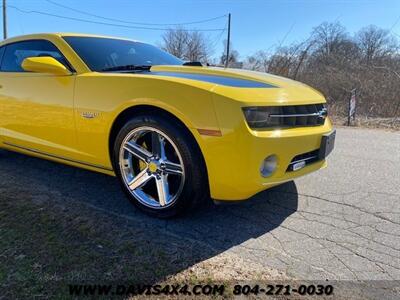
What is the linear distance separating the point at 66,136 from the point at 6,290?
159 cm

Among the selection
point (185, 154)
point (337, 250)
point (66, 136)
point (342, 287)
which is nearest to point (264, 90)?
point (185, 154)

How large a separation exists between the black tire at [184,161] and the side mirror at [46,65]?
0.86 m

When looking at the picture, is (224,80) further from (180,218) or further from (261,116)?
(180,218)

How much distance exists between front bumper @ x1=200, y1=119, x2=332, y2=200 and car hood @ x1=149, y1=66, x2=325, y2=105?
234 millimetres

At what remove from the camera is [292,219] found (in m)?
2.91

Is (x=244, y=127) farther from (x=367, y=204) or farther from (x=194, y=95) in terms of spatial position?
(x=367, y=204)

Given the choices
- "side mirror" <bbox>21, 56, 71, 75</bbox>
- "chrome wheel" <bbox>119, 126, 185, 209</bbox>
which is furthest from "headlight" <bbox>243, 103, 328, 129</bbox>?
"side mirror" <bbox>21, 56, 71, 75</bbox>

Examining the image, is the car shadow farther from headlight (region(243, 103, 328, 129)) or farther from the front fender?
headlight (region(243, 103, 328, 129))

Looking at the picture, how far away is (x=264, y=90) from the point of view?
262cm

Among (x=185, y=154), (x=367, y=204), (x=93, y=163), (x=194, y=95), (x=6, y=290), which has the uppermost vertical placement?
(x=194, y=95)

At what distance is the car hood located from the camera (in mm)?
2434

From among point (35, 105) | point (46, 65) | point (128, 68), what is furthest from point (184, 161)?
point (35, 105)

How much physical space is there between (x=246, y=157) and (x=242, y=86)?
576 mm

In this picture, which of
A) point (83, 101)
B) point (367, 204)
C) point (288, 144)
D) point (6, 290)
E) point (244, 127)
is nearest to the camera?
point (6, 290)
